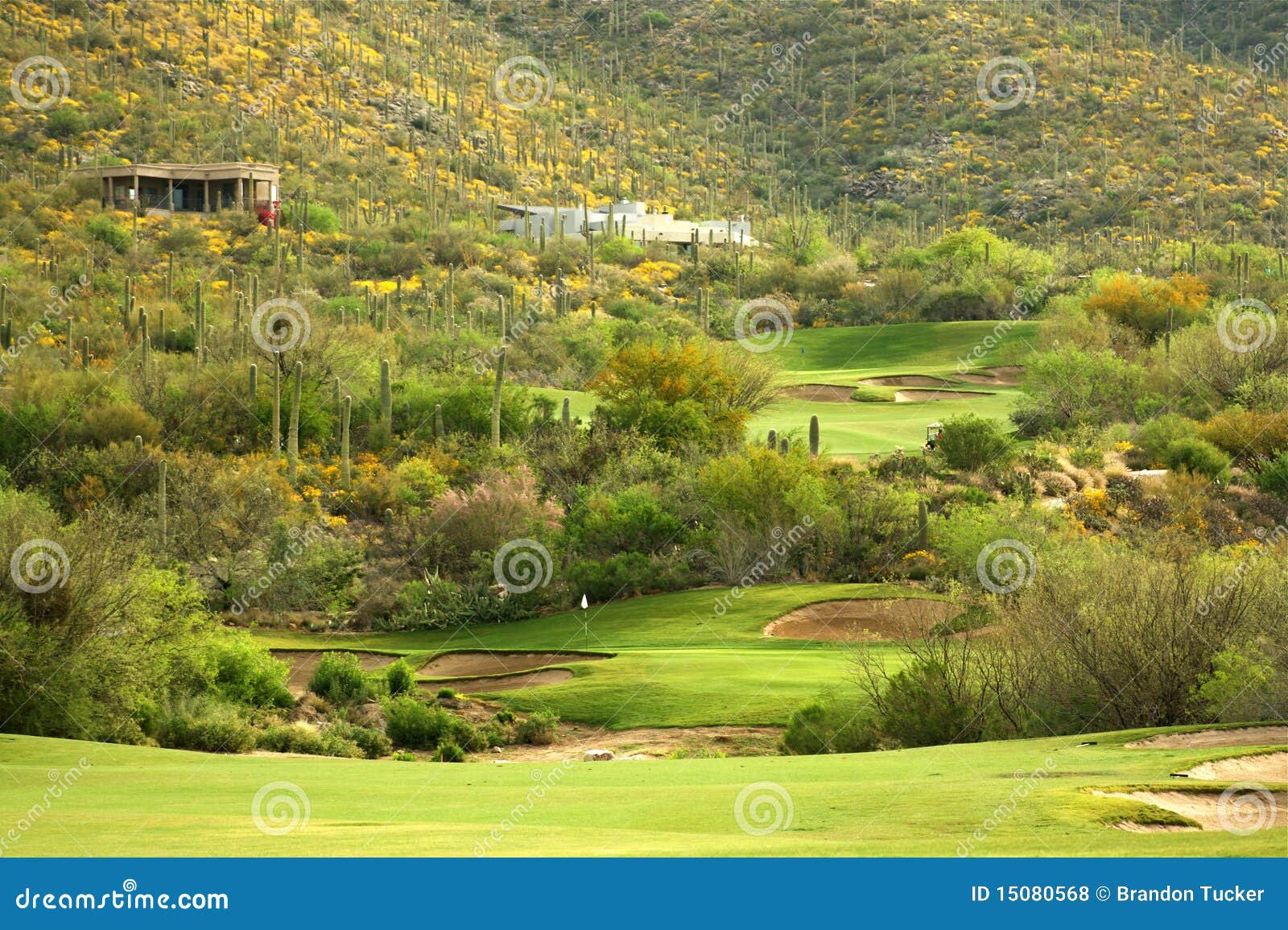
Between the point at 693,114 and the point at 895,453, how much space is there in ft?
280

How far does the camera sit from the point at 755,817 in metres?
12.9

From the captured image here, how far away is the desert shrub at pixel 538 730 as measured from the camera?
81.3 ft

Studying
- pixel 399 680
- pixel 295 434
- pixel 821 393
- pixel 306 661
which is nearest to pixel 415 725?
pixel 399 680

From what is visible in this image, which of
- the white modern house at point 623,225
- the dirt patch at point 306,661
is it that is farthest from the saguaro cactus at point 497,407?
the white modern house at point 623,225

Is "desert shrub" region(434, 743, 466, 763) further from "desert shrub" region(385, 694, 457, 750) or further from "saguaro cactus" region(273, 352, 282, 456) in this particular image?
"saguaro cactus" region(273, 352, 282, 456)

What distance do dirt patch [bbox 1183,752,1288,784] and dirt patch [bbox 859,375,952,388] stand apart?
4839cm
